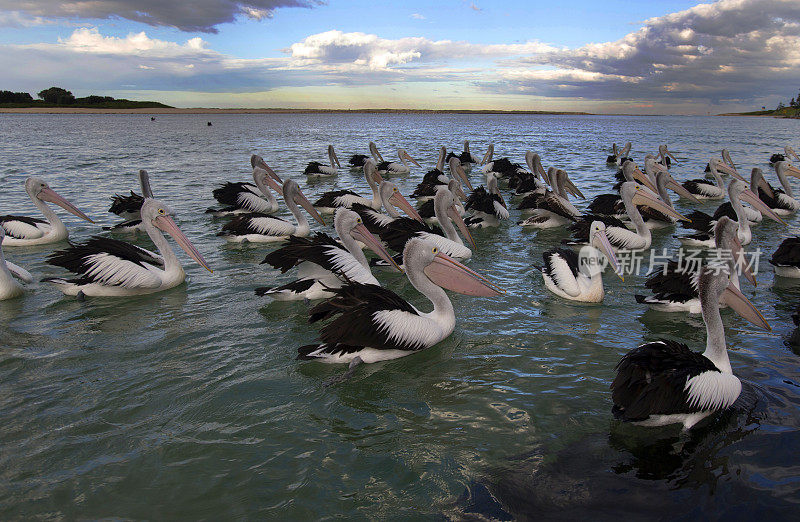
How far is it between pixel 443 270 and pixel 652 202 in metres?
4.71

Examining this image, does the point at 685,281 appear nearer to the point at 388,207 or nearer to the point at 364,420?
the point at 364,420

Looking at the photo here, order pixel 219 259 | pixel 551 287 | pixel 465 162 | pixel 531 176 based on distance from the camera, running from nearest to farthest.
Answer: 1. pixel 551 287
2. pixel 219 259
3. pixel 531 176
4. pixel 465 162

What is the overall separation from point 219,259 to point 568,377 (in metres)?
4.84

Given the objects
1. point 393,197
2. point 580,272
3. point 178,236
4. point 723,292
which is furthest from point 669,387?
point 393,197

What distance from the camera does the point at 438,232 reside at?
7.53 metres

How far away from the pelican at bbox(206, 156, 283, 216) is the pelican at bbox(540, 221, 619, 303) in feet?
18.2

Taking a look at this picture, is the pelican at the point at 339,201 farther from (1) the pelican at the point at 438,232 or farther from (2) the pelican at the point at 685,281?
(2) the pelican at the point at 685,281

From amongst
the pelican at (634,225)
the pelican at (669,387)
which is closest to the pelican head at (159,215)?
the pelican at (669,387)

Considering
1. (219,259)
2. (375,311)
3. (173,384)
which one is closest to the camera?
(173,384)

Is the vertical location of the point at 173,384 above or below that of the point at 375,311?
below

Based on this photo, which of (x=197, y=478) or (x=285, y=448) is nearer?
(x=197, y=478)

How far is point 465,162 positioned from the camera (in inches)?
749

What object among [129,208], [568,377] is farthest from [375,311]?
[129,208]

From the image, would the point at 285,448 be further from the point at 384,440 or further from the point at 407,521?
the point at 407,521
